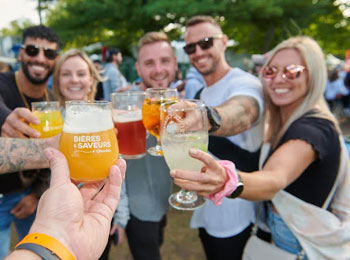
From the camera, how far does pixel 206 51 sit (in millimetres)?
2555

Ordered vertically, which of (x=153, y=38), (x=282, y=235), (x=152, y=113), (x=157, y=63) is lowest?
(x=282, y=235)

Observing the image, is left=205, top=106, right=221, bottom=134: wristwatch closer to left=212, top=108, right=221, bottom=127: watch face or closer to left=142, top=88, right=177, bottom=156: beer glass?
left=212, top=108, right=221, bottom=127: watch face

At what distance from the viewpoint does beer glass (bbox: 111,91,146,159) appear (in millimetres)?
1598

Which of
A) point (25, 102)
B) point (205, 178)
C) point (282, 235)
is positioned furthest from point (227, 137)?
point (25, 102)

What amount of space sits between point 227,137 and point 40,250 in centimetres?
169

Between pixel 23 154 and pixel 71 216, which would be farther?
pixel 23 154

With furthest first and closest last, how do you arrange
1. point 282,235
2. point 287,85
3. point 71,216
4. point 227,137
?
point 227,137 → point 287,85 → point 282,235 → point 71,216

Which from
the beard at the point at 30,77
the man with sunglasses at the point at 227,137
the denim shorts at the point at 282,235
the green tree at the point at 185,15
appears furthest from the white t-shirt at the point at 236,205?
the green tree at the point at 185,15

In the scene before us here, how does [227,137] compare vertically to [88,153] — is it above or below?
below

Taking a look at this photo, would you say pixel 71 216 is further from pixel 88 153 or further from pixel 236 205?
pixel 236 205

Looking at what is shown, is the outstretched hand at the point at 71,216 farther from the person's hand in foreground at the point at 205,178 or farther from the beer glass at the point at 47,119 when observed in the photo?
the beer glass at the point at 47,119

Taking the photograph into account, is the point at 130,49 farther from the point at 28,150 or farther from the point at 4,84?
the point at 28,150

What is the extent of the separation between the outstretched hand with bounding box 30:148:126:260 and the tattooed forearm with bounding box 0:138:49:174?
1.65 feet

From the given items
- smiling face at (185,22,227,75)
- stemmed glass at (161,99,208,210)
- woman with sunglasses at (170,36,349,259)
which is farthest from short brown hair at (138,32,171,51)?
stemmed glass at (161,99,208,210)
